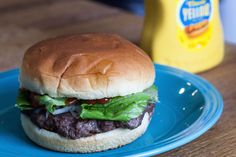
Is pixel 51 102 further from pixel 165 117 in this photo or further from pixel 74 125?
pixel 165 117

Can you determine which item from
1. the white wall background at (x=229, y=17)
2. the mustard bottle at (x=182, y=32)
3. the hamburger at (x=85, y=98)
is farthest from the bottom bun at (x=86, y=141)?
the white wall background at (x=229, y=17)

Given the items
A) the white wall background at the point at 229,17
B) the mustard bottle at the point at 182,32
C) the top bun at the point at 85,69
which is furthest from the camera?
the white wall background at the point at 229,17

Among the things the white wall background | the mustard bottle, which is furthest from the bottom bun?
the white wall background

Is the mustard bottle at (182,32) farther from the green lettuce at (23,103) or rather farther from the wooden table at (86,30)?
the green lettuce at (23,103)

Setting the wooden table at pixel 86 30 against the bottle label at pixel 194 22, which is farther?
the bottle label at pixel 194 22

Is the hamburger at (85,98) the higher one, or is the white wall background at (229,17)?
the hamburger at (85,98)

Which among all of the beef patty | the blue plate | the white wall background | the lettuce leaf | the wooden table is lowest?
the white wall background

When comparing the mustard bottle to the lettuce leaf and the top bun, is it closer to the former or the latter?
the top bun
